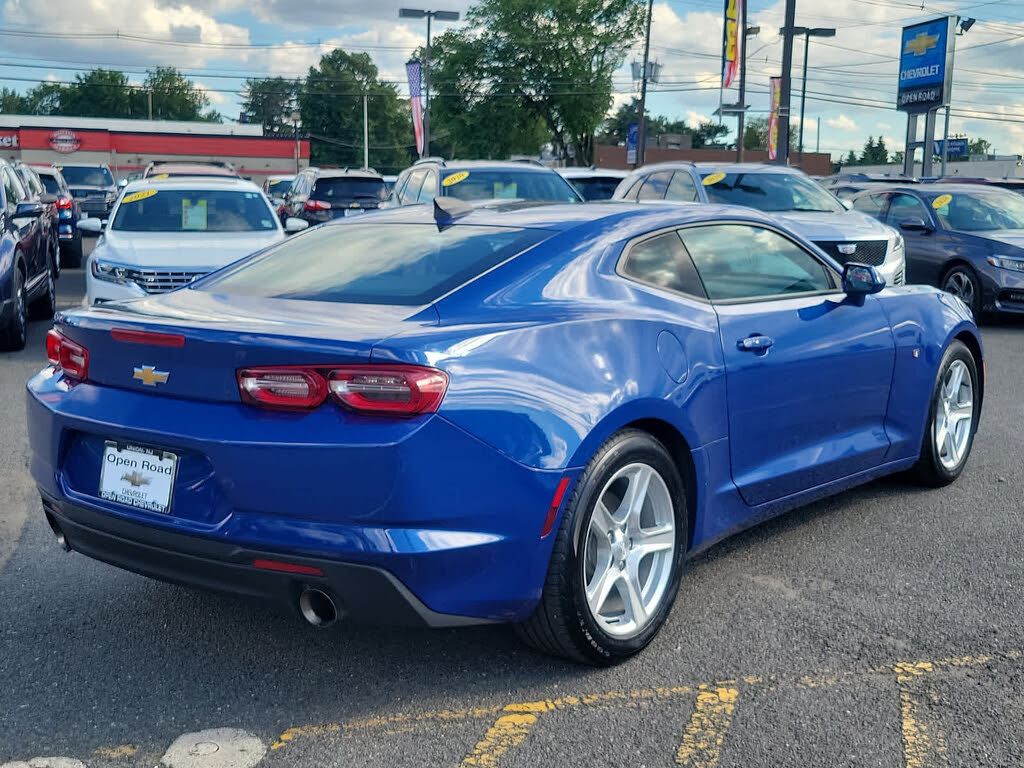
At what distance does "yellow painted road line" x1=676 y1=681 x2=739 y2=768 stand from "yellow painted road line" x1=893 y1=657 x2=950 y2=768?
19.2 inches

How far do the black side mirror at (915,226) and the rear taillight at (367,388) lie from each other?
39.9 ft

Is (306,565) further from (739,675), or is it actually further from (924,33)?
(924,33)

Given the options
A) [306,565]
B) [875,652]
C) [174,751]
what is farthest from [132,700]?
[875,652]

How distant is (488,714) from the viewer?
348 cm

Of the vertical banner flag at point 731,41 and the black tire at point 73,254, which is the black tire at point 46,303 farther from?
the vertical banner flag at point 731,41

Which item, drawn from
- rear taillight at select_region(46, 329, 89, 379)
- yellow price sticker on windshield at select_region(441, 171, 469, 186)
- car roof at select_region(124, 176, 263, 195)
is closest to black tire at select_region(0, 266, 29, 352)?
car roof at select_region(124, 176, 263, 195)

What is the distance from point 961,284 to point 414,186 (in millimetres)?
6594

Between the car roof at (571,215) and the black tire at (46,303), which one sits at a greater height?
the car roof at (571,215)

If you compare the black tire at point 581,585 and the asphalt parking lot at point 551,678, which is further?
the black tire at point 581,585

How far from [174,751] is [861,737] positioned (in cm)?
190

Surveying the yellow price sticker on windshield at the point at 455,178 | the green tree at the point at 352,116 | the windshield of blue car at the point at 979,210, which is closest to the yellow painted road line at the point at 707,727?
the yellow price sticker on windshield at the point at 455,178

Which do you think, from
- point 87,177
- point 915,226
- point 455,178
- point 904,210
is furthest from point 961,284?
point 87,177

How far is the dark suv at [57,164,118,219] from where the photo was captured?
28769 mm

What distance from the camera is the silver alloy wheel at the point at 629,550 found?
3.77 m
